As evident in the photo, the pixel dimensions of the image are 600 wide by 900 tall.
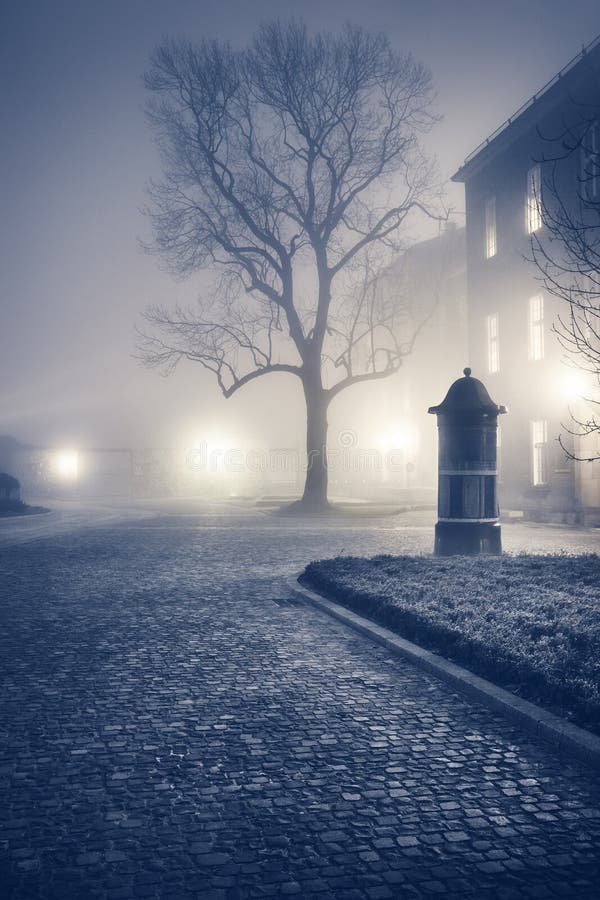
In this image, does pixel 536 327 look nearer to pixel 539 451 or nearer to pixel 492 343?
pixel 492 343

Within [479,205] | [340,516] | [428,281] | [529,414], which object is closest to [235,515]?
[340,516]

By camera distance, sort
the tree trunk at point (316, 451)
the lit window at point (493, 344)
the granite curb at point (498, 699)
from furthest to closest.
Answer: the tree trunk at point (316, 451) → the lit window at point (493, 344) → the granite curb at point (498, 699)

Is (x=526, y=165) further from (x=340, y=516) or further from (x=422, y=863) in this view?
(x=422, y=863)

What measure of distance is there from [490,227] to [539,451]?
25.2 feet

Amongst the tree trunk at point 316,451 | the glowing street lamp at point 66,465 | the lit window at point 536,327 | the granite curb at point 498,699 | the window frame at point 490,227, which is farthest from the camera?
the glowing street lamp at point 66,465

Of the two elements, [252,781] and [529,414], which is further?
[529,414]

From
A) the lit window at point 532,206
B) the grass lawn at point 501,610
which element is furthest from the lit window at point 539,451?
the grass lawn at point 501,610

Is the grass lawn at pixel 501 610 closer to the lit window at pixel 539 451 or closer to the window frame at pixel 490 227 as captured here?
the lit window at pixel 539 451

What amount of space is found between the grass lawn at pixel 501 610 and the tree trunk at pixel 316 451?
15.1 metres

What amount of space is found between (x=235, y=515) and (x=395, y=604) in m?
18.2

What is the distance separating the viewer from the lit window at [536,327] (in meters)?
22.8

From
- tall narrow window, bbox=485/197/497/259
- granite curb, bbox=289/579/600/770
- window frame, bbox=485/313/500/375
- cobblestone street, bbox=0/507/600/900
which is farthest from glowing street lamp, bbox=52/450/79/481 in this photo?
granite curb, bbox=289/579/600/770

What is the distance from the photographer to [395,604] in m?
7.76

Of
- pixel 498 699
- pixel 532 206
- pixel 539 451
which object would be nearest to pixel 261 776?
pixel 498 699
